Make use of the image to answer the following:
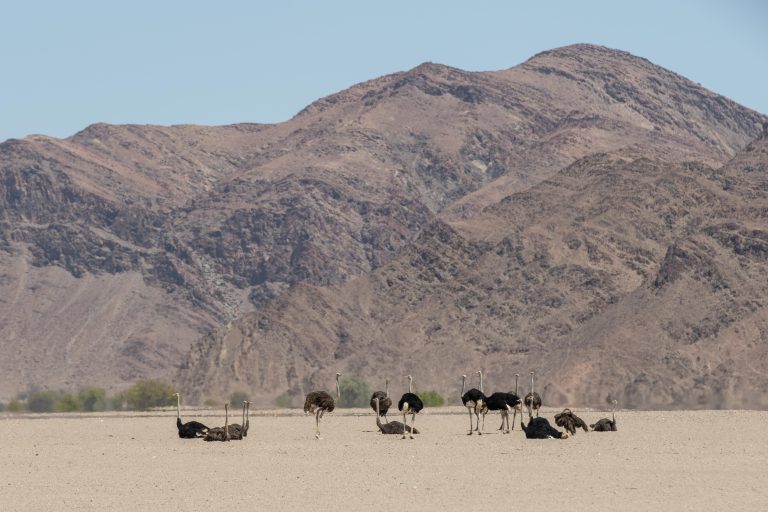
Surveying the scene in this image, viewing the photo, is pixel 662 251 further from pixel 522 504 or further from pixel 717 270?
pixel 522 504

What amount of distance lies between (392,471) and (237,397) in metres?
93.8

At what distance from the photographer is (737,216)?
135375 mm

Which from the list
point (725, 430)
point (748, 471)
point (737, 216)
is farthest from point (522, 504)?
point (737, 216)

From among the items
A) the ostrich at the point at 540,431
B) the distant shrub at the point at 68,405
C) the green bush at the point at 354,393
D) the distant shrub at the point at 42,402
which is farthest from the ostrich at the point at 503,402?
the distant shrub at the point at 42,402

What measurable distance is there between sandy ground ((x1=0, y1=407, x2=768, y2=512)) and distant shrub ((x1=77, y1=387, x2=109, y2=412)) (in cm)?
6636

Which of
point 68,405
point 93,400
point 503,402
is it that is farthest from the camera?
point 93,400

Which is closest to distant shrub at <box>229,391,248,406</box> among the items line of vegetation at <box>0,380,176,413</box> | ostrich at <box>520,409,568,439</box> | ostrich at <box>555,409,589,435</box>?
line of vegetation at <box>0,380,176,413</box>

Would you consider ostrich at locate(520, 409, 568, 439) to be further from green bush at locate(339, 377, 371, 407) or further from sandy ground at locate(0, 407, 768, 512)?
green bush at locate(339, 377, 371, 407)

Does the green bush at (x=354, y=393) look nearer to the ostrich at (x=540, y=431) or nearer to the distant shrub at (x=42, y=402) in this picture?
the distant shrub at (x=42, y=402)

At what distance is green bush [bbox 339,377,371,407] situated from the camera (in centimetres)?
11331

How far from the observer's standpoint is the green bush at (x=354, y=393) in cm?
11331

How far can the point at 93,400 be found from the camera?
413ft

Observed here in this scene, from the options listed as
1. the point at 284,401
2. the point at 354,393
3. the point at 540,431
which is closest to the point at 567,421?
the point at 540,431

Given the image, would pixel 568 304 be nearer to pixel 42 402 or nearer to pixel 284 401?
pixel 284 401
